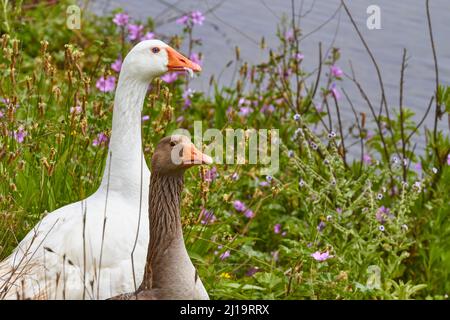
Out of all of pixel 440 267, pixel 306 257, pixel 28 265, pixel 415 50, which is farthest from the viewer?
pixel 415 50

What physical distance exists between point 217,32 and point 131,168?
4914 millimetres

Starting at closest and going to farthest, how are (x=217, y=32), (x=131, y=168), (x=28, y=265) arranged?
1. (x=28, y=265)
2. (x=131, y=168)
3. (x=217, y=32)

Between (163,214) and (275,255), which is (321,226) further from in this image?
(163,214)

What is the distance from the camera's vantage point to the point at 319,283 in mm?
4402

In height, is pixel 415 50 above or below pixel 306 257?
above

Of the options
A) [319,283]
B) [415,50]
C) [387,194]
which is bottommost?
[319,283]

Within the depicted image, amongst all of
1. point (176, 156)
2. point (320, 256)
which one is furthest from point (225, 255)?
point (176, 156)

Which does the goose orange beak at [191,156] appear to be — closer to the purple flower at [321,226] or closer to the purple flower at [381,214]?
the purple flower at [381,214]

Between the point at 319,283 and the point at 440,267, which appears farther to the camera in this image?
the point at 440,267

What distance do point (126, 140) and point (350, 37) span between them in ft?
15.1

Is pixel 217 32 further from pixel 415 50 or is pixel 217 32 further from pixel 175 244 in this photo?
pixel 175 244

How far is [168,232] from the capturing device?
3.41 m

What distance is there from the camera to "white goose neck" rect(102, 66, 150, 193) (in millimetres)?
4129
